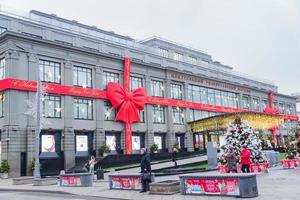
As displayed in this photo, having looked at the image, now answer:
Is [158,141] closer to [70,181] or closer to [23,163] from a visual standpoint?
[23,163]

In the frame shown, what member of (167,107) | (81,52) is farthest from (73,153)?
(167,107)

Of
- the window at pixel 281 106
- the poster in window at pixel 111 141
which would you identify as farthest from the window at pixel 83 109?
the window at pixel 281 106

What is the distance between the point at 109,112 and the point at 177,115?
605 inches

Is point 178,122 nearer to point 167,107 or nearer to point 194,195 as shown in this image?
point 167,107

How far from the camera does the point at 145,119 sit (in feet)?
190

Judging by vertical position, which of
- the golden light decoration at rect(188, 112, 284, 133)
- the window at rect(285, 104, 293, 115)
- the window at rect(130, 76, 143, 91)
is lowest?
the golden light decoration at rect(188, 112, 284, 133)

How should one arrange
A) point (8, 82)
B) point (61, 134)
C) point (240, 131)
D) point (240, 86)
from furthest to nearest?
point (240, 86), point (61, 134), point (8, 82), point (240, 131)

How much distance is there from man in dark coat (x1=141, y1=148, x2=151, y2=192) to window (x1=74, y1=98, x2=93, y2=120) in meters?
31.0

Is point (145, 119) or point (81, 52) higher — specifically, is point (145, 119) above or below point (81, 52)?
below

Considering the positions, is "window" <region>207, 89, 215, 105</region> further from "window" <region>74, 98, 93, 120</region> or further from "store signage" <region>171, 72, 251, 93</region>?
"window" <region>74, 98, 93, 120</region>

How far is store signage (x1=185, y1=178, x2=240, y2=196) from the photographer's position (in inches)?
615

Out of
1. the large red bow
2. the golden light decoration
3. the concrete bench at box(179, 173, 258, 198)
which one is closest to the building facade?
the large red bow

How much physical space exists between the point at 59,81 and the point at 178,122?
2418 centimetres

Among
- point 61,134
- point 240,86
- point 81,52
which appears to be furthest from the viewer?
point 240,86
